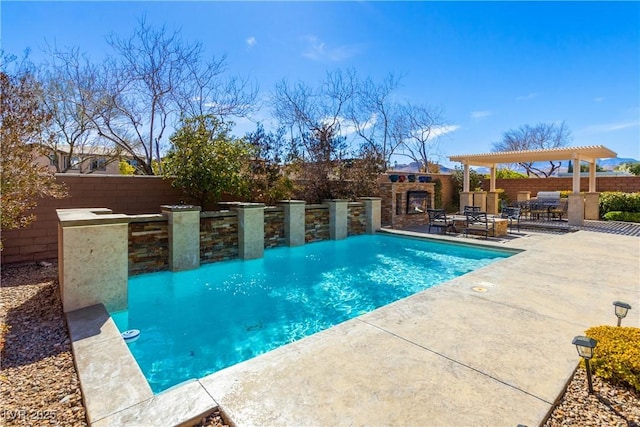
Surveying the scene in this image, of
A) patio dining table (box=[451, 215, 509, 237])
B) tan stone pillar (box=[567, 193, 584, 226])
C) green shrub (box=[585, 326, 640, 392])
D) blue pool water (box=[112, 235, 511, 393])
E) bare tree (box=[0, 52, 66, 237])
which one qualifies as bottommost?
blue pool water (box=[112, 235, 511, 393])

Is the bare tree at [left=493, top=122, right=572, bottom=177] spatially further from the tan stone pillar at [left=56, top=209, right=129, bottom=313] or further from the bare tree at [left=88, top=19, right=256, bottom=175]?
the tan stone pillar at [left=56, top=209, right=129, bottom=313]

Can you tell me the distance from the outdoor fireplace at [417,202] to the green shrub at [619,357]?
11100mm

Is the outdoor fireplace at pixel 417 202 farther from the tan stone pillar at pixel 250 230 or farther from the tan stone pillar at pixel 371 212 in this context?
the tan stone pillar at pixel 250 230

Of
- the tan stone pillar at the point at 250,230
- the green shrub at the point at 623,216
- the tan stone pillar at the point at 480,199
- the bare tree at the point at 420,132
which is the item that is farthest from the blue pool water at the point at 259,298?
the bare tree at the point at 420,132

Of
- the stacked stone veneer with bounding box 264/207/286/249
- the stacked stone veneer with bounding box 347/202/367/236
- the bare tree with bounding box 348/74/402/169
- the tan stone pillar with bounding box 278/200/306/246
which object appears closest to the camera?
Result: the stacked stone veneer with bounding box 264/207/286/249

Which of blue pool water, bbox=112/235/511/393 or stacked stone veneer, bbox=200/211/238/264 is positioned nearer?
blue pool water, bbox=112/235/511/393

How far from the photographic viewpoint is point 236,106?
1420 centimetres

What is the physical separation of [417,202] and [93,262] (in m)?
12.6

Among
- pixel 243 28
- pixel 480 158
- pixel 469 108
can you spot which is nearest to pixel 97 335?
pixel 243 28

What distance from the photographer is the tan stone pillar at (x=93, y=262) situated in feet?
13.9

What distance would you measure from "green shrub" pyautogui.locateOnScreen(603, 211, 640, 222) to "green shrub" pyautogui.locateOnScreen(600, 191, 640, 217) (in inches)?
11.8

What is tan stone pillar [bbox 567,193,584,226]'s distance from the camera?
13.1m

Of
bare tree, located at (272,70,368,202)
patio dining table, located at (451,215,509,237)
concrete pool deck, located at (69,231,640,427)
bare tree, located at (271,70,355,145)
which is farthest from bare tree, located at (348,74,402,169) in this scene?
concrete pool deck, located at (69,231,640,427)

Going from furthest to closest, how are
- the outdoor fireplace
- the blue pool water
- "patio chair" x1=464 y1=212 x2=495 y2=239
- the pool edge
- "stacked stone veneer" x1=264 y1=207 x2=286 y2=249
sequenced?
the outdoor fireplace → "patio chair" x1=464 y1=212 x2=495 y2=239 → "stacked stone veneer" x1=264 y1=207 x2=286 y2=249 → the blue pool water → the pool edge
